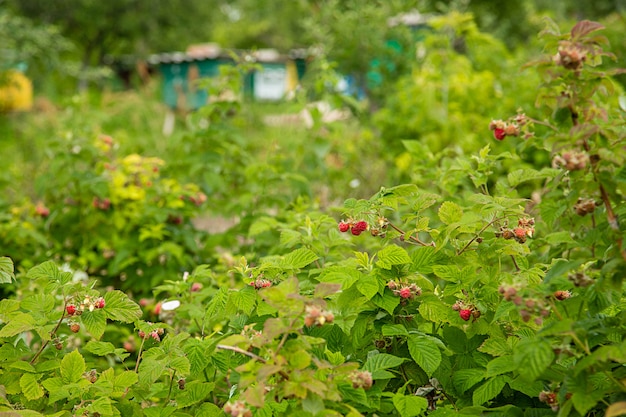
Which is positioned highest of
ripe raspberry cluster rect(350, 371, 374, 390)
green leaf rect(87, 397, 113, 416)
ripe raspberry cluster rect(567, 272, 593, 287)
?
ripe raspberry cluster rect(567, 272, 593, 287)

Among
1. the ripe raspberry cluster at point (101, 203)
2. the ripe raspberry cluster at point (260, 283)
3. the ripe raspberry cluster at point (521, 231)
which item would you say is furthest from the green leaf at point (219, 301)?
the ripe raspberry cluster at point (101, 203)

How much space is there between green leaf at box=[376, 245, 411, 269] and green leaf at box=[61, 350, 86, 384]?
30.4 inches

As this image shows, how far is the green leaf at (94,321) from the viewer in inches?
67.7

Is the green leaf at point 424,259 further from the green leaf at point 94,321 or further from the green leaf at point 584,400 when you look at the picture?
the green leaf at point 94,321

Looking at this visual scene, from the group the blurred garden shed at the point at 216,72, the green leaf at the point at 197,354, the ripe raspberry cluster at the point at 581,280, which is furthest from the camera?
the blurred garden shed at the point at 216,72

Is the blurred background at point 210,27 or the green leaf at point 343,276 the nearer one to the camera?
the green leaf at point 343,276

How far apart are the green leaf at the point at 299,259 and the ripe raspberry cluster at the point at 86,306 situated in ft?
1.53

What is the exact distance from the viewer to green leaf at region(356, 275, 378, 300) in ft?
5.36

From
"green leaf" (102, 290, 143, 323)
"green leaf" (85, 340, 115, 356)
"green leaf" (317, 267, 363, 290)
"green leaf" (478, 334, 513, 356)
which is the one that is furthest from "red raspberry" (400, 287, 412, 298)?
"green leaf" (85, 340, 115, 356)

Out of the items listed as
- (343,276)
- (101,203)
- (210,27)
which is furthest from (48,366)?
(210,27)

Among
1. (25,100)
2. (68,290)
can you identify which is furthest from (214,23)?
(68,290)

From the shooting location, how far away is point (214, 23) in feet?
68.2

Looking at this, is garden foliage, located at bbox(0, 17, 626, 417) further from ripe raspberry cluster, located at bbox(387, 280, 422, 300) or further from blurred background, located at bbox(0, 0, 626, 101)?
blurred background, located at bbox(0, 0, 626, 101)

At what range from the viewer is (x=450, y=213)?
1837 mm
